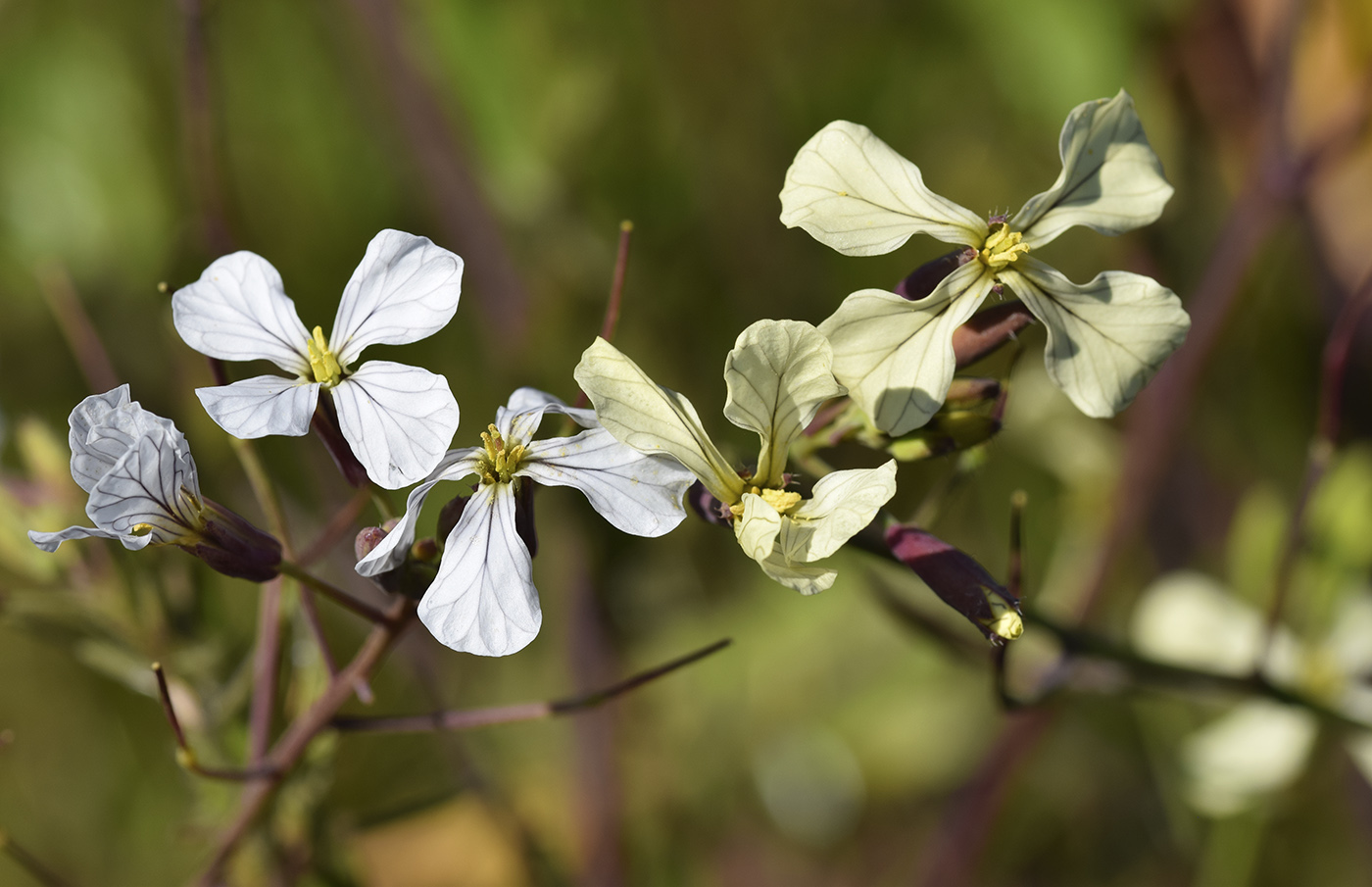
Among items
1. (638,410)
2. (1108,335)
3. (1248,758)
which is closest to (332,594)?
(638,410)

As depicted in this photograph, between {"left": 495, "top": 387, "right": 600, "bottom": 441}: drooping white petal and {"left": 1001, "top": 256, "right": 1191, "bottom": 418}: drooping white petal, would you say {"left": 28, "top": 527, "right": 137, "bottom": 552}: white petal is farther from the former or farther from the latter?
{"left": 1001, "top": 256, "right": 1191, "bottom": 418}: drooping white petal

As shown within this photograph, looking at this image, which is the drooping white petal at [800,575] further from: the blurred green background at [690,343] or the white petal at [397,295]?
the blurred green background at [690,343]

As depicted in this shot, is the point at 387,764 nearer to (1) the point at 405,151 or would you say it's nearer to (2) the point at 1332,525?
(1) the point at 405,151

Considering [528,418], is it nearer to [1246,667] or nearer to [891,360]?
[891,360]

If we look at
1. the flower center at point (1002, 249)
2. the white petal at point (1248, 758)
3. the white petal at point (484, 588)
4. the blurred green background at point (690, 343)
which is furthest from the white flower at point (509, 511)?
the white petal at point (1248, 758)

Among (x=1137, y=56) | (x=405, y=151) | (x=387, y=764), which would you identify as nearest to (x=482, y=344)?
(x=405, y=151)

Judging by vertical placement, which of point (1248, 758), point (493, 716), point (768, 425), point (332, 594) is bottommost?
point (1248, 758)
